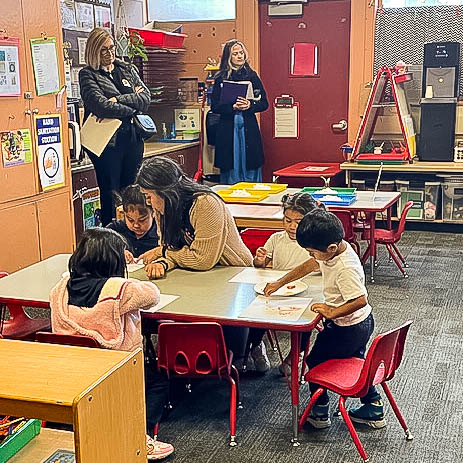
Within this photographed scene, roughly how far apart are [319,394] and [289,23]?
511cm

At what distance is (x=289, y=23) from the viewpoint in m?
7.15

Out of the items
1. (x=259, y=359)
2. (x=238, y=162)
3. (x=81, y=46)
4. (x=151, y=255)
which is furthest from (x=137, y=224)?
(x=238, y=162)

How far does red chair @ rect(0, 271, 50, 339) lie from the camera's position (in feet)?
10.3

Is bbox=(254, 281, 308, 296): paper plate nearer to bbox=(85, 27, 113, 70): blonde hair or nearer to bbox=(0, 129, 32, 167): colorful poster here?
bbox=(0, 129, 32, 167): colorful poster

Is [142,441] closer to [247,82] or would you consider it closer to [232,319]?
[232,319]

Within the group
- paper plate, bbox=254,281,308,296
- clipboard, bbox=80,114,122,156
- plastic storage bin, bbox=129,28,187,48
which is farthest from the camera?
plastic storage bin, bbox=129,28,187,48

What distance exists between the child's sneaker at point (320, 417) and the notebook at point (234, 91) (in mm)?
3987

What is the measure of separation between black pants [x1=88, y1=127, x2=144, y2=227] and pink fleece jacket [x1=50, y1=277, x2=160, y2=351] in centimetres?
269

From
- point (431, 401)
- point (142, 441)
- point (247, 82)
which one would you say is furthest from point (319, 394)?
point (247, 82)

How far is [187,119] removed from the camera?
7.42 metres

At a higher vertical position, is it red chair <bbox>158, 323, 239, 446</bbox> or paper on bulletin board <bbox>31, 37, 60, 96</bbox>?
paper on bulletin board <bbox>31, 37, 60, 96</bbox>

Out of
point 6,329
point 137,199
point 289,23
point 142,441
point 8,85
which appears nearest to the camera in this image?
point 142,441

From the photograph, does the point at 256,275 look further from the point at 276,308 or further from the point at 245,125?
the point at 245,125

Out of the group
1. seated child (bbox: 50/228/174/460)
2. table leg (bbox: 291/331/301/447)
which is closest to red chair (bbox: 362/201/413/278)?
table leg (bbox: 291/331/301/447)
